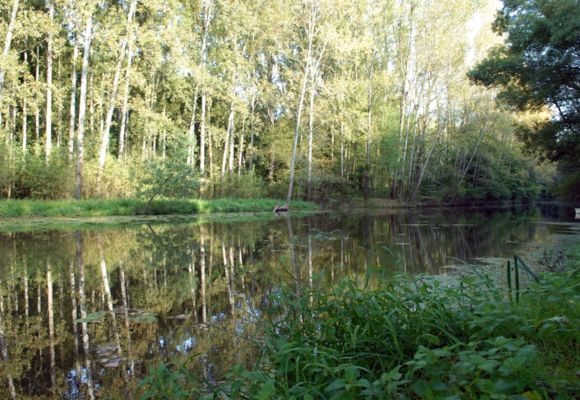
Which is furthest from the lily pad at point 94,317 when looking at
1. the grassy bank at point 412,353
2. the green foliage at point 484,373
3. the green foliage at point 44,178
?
the green foliage at point 44,178

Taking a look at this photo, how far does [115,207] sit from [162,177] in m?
2.20

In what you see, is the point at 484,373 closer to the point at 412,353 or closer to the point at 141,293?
the point at 412,353

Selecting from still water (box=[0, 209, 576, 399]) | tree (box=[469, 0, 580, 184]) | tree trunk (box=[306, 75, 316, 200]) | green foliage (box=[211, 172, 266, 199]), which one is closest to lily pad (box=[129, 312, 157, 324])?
still water (box=[0, 209, 576, 399])

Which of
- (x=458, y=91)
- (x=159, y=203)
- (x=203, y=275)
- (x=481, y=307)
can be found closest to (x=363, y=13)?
(x=458, y=91)

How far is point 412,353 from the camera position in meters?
2.52

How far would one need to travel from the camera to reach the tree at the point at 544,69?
10.5 meters

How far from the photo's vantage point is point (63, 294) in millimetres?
5473

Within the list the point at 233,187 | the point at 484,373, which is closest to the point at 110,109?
the point at 233,187

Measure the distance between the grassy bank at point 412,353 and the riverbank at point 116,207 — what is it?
15169 millimetres

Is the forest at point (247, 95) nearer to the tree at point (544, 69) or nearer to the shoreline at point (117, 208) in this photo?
the tree at point (544, 69)

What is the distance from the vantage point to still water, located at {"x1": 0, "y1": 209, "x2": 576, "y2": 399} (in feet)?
10.8

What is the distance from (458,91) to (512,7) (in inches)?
798

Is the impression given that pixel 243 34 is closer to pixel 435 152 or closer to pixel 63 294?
pixel 435 152

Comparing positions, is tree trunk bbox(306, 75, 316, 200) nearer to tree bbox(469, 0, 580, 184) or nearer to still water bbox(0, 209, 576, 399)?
tree bbox(469, 0, 580, 184)
